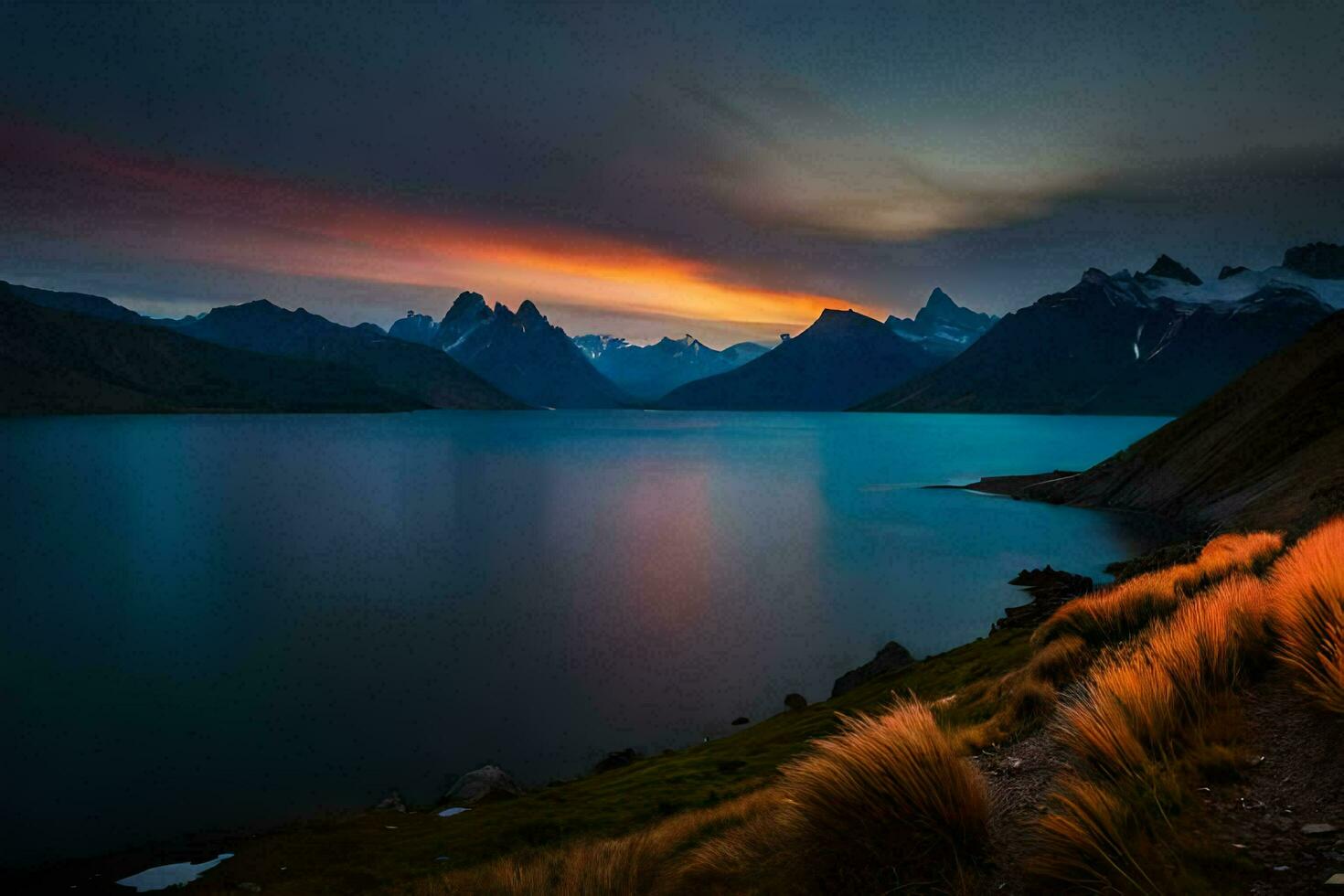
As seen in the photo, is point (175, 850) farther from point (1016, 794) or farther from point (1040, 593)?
point (1040, 593)

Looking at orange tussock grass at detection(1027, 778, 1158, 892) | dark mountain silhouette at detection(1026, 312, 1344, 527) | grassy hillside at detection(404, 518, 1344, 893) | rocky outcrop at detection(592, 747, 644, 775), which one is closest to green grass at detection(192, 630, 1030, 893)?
rocky outcrop at detection(592, 747, 644, 775)

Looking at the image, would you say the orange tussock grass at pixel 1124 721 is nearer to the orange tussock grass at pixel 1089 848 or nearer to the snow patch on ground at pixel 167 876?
the orange tussock grass at pixel 1089 848

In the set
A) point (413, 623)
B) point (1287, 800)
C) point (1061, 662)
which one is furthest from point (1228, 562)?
point (413, 623)

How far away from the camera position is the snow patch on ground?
13078 millimetres

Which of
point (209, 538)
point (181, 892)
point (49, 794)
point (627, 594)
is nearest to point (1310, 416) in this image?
point (627, 594)

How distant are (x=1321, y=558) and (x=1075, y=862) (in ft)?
17.9

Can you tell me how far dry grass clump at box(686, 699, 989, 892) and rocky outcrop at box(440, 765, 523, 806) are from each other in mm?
14117

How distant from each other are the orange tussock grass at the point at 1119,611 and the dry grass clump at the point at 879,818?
7114 millimetres

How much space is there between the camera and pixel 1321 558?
272 inches

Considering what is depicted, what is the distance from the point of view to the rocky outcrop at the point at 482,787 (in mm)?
17266

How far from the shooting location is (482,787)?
1762 centimetres

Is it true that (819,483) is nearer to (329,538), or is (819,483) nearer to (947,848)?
(329,538)

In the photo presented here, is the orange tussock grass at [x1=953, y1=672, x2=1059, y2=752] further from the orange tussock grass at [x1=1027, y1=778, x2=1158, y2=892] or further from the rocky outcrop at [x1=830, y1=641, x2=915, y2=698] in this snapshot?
the rocky outcrop at [x1=830, y1=641, x2=915, y2=698]

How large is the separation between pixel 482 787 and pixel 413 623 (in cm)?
1804
